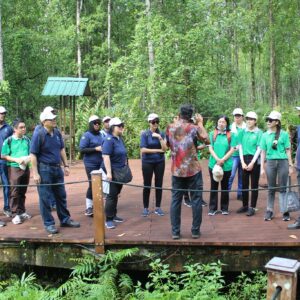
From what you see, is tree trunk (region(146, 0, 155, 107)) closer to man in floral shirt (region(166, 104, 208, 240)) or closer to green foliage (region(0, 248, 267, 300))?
man in floral shirt (region(166, 104, 208, 240))

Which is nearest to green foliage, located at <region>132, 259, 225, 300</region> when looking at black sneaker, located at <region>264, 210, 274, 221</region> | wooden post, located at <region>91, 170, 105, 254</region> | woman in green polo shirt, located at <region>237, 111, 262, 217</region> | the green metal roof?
wooden post, located at <region>91, 170, 105, 254</region>

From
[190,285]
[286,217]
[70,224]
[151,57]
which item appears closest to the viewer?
[190,285]

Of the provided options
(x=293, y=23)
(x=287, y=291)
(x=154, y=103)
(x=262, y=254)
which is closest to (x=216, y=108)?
(x=154, y=103)

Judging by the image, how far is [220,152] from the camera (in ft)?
21.6

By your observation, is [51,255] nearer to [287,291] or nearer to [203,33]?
[287,291]

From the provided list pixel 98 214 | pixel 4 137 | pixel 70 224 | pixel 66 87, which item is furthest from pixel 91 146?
pixel 66 87

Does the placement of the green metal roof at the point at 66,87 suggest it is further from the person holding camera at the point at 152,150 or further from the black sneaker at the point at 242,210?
the black sneaker at the point at 242,210

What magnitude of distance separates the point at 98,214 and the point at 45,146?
1247 millimetres

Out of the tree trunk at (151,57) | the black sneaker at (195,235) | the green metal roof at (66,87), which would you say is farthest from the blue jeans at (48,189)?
the tree trunk at (151,57)

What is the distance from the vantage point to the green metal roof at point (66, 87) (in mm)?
12328

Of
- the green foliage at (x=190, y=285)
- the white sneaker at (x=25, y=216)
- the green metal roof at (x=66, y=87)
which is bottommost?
the green foliage at (x=190, y=285)

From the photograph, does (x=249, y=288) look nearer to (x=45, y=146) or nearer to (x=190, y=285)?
(x=190, y=285)

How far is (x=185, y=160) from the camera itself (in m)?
5.27

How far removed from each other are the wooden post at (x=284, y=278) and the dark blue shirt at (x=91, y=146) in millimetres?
3852
